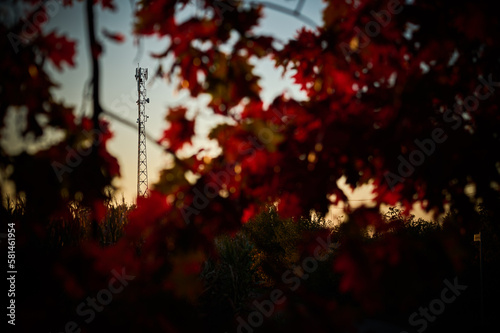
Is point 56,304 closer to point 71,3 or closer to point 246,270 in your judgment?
point 71,3

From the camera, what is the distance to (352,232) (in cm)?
212

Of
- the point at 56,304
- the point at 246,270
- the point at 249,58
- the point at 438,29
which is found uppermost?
the point at 246,270

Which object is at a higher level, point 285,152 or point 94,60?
point 94,60

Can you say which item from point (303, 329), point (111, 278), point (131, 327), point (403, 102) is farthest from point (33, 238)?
point (403, 102)

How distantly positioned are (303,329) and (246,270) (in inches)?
344

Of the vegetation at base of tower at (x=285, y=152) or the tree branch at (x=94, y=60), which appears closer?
the vegetation at base of tower at (x=285, y=152)

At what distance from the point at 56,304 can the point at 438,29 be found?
3417 millimetres

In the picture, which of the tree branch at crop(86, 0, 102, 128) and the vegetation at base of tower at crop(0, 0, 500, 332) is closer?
the vegetation at base of tower at crop(0, 0, 500, 332)

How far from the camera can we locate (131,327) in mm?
2213

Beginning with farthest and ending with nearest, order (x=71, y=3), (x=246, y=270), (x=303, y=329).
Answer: (x=246, y=270) < (x=71, y=3) < (x=303, y=329)

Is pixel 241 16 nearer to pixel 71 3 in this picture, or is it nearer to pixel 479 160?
pixel 71 3

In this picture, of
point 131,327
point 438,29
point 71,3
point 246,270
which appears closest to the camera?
point 131,327

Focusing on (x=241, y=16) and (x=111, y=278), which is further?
(x=111, y=278)

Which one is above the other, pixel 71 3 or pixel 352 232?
pixel 71 3
